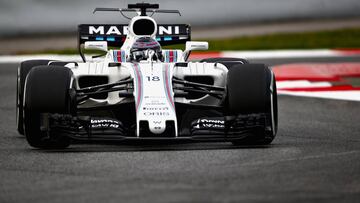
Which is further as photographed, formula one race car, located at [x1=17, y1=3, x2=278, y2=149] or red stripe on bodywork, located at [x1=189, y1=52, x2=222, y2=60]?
red stripe on bodywork, located at [x1=189, y1=52, x2=222, y2=60]

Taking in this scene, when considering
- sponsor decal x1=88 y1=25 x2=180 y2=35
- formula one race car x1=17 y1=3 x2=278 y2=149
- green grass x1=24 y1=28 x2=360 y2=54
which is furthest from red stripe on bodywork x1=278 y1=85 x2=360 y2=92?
green grass x1=24 y1=28 x2=360 y2=54

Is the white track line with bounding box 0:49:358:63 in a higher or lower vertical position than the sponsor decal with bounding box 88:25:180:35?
lower

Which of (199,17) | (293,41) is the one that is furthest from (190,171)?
(293,41)

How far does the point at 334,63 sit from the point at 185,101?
10.5 metres

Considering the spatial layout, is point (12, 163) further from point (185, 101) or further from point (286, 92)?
point (286, 92)

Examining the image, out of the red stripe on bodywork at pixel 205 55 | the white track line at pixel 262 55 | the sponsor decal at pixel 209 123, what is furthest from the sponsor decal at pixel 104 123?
the white track line at pixel 262 55

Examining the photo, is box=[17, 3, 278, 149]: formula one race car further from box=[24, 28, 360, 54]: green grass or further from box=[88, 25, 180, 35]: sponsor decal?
box=[24, 28, 360, 54]: green grass

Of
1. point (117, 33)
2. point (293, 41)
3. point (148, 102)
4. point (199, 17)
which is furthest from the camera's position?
point (293, 41)

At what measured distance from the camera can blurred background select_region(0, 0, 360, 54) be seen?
23172mm

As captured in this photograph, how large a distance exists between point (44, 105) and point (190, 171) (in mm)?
1932

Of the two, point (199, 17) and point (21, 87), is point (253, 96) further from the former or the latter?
point (199, 17)

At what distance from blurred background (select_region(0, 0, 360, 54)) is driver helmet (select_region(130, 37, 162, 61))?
40.9ft

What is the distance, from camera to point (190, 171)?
24.0ft

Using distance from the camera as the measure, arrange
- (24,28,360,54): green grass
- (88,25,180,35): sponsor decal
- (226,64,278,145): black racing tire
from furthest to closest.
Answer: (24,28,360,54): green grass < (88,25,180,35): sponsor decal < (226,64,278,145): black racing tire
